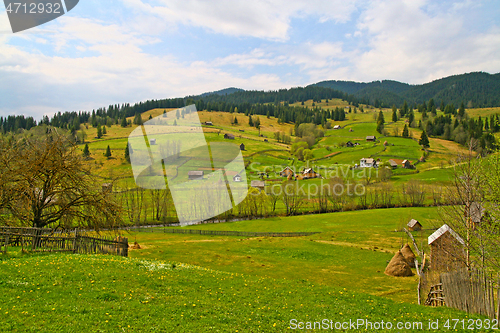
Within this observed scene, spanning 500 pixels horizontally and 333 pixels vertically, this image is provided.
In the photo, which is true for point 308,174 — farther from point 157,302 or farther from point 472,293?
point 157,302

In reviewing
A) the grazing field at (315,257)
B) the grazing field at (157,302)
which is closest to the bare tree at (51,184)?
the grazing field at (157,302)

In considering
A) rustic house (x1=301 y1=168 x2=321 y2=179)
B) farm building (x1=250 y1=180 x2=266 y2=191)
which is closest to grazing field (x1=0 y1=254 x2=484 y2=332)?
farm building (x1=250 y1=180 x2=266 y2=191)

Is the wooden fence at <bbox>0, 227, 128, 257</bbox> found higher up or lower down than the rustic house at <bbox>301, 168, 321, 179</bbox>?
higher up

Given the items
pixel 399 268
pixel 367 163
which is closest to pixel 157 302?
pixel 399 268

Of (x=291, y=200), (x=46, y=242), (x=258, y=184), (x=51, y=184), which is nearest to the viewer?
(x=46, y=242)

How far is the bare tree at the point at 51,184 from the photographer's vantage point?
74.3 feet

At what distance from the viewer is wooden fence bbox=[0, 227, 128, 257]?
61.9 feet

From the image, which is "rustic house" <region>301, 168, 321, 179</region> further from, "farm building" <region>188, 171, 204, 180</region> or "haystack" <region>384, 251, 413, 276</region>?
"haystack" <region>384, 251, 413, 276</region>

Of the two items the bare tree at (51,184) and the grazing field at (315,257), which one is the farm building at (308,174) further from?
the bare tree at (51,184)

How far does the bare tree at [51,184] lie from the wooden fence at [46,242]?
96.7 inches

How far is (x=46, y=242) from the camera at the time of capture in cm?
2031

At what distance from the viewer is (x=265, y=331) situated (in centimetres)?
1118

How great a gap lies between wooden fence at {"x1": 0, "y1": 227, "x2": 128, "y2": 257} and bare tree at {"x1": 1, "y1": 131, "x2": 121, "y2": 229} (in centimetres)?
246

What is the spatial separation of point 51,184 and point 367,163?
151 metres
